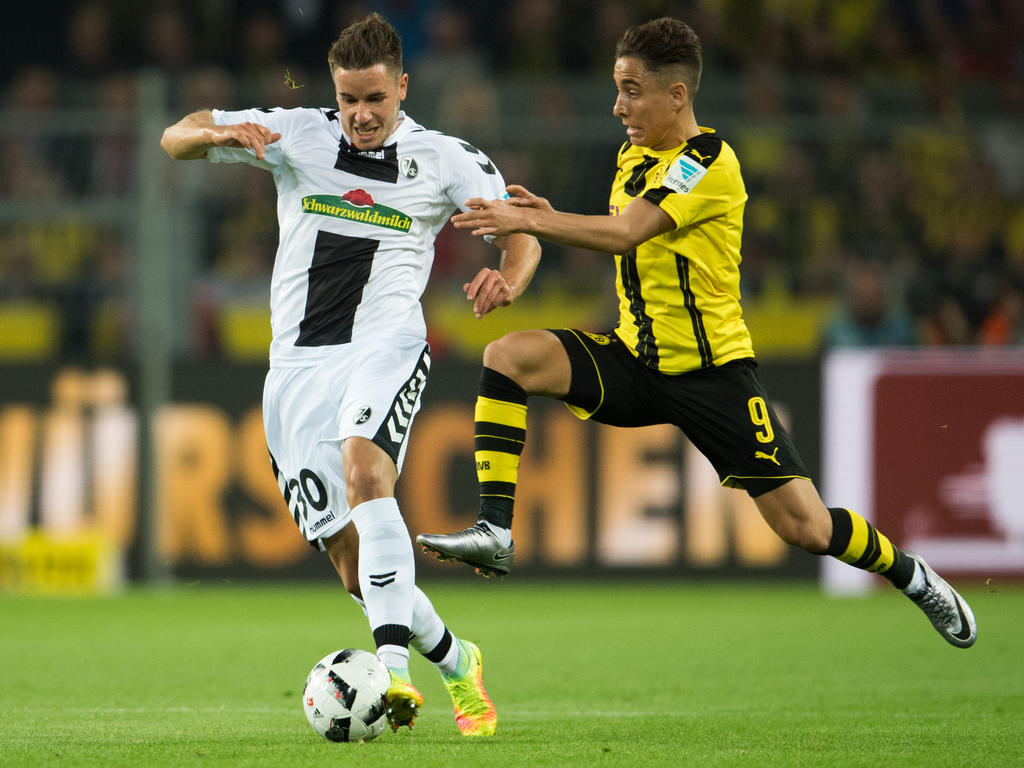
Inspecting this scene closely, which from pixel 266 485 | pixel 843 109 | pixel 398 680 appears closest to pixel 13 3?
pixel 266 485

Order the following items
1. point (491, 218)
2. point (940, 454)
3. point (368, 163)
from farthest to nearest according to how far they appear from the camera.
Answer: point (940, 454) → point (368, 163) → point (491, 218)

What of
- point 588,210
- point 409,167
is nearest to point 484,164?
point 409,167

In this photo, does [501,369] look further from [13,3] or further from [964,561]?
[13,3]

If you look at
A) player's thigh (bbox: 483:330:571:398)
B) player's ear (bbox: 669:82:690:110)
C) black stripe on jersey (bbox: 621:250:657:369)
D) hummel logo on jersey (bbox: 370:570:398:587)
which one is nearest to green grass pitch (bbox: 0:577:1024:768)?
hummel logo on jersey (bbox: 370:570:398:587)

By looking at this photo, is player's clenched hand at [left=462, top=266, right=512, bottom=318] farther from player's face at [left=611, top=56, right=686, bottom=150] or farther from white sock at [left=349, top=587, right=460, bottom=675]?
white sock at [left=349, top=587, right=460, bottom=675]

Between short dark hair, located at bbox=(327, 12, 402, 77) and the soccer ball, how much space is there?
2.03m

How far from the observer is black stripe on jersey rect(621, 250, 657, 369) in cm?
617

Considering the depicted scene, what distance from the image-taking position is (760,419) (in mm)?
6141

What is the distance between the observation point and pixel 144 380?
12.3 metres

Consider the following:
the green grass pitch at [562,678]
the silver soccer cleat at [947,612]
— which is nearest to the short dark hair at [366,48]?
the green grass pitch at [562,678]

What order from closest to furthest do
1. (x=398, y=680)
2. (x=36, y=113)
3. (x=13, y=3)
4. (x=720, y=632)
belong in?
1. (x=398, y=680)
2. (x=720, y=632)
3. (x=36, y=113)
4. (x=13, y=3)

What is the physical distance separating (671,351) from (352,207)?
131 centimetres

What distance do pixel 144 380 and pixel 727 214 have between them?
7.25 m

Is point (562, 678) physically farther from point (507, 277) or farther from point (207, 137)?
point (207, 137)
